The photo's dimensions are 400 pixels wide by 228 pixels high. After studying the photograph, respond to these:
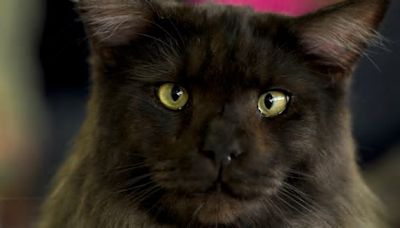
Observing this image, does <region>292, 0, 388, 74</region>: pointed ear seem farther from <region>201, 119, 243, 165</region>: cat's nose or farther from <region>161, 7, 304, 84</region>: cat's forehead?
<region>201, 119, 243, 165</region>: cat's nose

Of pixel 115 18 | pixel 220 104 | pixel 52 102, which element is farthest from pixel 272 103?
pixel 52 102

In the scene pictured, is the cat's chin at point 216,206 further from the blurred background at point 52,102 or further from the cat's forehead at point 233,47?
the blurred background at point 52,102

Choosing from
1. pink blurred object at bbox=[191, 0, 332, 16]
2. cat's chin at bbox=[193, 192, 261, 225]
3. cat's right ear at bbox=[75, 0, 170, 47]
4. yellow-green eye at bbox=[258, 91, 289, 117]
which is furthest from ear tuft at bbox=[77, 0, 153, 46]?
pink blurred object at bbox=[191, 0, 332, 16]

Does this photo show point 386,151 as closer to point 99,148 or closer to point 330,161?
point 330,161

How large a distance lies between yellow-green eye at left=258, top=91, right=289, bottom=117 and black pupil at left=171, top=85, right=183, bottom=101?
17cm

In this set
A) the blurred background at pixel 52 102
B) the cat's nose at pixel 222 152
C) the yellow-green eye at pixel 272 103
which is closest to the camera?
the cat's nose at pixel 222 152

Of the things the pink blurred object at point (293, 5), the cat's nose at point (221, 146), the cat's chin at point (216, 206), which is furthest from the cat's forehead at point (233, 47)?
the pink blurred object at point (293, 5)

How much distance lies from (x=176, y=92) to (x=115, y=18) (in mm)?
218

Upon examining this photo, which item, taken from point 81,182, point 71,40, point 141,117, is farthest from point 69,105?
point 141,117

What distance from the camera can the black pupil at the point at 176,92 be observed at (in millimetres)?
1333

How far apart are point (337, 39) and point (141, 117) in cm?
47

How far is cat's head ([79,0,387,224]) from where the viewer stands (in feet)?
4.13

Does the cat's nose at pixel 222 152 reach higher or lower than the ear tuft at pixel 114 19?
lower

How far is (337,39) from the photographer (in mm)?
1406
